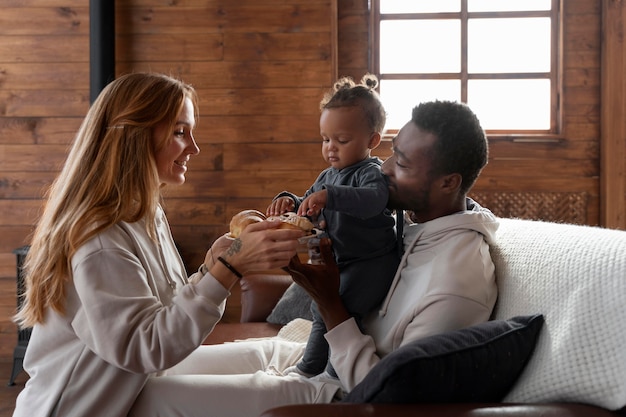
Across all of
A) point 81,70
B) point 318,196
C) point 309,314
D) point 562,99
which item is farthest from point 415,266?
point 81,70

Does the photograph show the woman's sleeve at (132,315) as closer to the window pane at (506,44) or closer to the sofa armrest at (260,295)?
the sofa armrest at (260,295)

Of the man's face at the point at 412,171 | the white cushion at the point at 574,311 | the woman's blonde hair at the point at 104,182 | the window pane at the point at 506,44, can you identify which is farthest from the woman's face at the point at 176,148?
the window pane at the point at 506,44

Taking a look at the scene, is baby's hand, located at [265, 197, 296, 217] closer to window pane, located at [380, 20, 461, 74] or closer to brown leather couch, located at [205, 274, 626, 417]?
brown leather couch, located at [205, 274, 626, 417]

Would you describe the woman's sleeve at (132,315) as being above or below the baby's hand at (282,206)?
below

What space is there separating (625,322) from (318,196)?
0.79 meters

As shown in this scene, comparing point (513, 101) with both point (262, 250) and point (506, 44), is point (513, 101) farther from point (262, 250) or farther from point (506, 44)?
point (262, 250)

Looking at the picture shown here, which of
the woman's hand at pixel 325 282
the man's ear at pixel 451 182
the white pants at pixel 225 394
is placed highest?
the man's ear at pixel 451 182

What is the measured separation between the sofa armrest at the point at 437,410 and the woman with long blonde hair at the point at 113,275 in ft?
1.21

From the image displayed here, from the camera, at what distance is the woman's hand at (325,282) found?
188cm

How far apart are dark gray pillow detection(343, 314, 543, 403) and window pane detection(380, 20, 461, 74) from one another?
3293 millimetres

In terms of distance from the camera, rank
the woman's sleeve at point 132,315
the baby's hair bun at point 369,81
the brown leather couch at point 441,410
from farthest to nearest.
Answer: the baby's hair bun at point 369,81
the woman's sleeve at point 132,315
the brown leather couch at point 441,410

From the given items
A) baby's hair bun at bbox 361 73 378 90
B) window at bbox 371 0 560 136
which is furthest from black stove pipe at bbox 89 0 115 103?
baby's hair bun at bbox 361 73 378 90

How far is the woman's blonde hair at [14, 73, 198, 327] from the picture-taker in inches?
67.7

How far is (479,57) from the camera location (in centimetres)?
469
